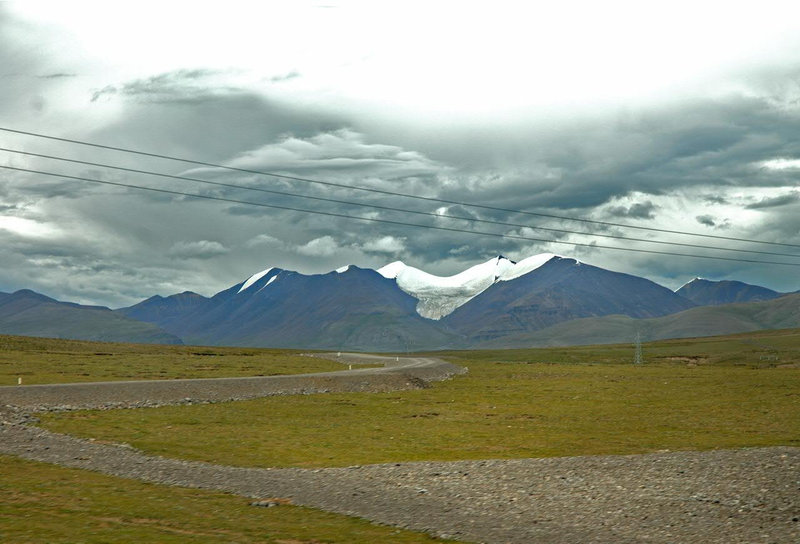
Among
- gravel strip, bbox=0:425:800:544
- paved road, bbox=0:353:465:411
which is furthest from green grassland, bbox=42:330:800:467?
gravel strip, bbox=0:425:800:544

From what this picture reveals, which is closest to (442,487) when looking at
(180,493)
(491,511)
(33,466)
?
(491,511)

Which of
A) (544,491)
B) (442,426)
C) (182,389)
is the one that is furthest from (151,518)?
(182,389)

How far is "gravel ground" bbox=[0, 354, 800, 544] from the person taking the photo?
25.2m

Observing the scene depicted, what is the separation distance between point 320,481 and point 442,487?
5.93 m

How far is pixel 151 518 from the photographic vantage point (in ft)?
80.1

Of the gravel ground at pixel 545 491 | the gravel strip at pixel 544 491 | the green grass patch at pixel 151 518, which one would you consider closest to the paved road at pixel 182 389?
the gravel ground at pixel 545 491

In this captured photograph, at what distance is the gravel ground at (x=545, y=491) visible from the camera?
2520 centimetres

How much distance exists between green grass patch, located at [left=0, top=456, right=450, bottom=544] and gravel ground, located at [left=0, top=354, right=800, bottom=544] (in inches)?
76.8

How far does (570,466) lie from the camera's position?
3716cm

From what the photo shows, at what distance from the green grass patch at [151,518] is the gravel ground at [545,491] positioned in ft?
6.40

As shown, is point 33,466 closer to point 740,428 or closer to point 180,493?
point 180,493

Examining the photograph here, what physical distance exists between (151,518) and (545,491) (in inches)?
646

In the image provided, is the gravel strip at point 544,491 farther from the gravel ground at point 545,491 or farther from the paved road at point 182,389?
the paved road at point 182,389

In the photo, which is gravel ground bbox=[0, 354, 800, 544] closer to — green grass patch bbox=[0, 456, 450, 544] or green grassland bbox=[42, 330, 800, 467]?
green grass patch bbox=[0, 456, 450, 544]
